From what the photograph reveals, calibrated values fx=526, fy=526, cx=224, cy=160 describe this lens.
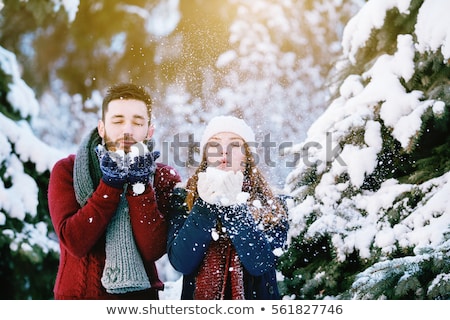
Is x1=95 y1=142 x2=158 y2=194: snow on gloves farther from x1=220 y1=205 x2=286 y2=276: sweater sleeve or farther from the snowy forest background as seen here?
the snowy forest background

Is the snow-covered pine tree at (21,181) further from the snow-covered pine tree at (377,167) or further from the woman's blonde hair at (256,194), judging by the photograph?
the snow-covered pine tree at (377,167)

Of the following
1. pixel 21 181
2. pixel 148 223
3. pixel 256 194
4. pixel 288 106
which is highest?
pixel 288 106

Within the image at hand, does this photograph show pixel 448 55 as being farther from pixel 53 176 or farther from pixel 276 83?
pixel 53 176

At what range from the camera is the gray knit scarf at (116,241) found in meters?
1.41

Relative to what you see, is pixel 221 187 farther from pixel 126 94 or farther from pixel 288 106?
pixel 288 106

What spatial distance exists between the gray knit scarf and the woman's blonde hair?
0.63 feet

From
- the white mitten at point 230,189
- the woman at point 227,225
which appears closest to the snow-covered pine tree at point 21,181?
the woman at point 227,225

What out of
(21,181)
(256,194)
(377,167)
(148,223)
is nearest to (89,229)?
(148,223)

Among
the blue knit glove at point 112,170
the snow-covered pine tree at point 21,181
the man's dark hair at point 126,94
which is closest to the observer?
the blue knit glove at point 112,170

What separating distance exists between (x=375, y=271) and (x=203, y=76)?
0.92m

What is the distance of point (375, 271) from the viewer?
65.6 inches

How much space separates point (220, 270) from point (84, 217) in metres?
0.40

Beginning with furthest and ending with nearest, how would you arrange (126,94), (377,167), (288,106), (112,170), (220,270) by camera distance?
(288,106) → (377,167) → (126,94) → (220,270) → (112,170)

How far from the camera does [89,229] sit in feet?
4.48
